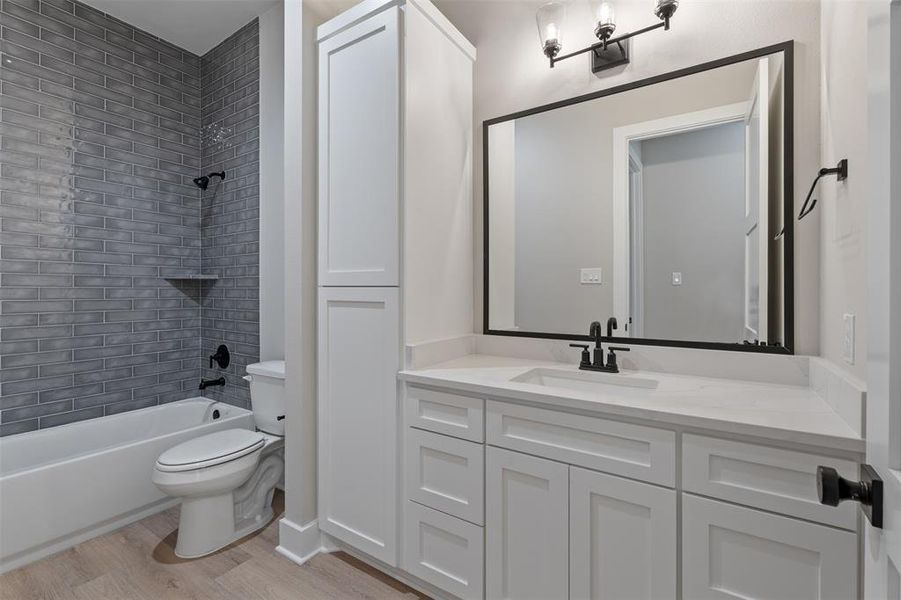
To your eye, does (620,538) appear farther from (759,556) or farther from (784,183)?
(784,183)

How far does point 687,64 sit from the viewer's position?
1616mm

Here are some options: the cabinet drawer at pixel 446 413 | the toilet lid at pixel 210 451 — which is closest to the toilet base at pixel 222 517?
the toilet lid at pixel 210 451

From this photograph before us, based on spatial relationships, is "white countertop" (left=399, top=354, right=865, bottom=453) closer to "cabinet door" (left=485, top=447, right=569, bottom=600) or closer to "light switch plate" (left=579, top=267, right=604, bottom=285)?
"cabinet door" (left=485, top=447, right=569, bottom=600)

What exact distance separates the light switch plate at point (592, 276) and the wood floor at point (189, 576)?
1.42m

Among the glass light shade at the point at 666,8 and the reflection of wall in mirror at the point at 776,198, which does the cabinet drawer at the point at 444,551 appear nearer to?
the reflection of wall in mirror at the point at 776,198

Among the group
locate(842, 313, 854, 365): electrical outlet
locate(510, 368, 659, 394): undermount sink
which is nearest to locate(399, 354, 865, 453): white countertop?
locate(510, 368, 659, 394): undermount sink

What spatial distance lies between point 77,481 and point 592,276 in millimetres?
2535

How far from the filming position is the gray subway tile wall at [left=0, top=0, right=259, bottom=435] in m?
2.34

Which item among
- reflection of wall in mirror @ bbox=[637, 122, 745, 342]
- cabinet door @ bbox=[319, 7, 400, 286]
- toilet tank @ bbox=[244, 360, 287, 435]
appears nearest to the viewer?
reflection of wall in mirror @ bbox=[637, 122, 745, 342]

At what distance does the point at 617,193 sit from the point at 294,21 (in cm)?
159

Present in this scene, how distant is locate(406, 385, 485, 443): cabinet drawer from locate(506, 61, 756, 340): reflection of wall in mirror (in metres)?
0.63

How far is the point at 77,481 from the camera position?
1.99 m

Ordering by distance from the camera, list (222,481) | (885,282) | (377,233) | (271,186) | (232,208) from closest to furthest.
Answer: (885,282), (377,233), (222,481), (271,186), (232,208)

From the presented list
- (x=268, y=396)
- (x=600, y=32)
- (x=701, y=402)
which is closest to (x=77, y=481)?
(x=268, y=396)
